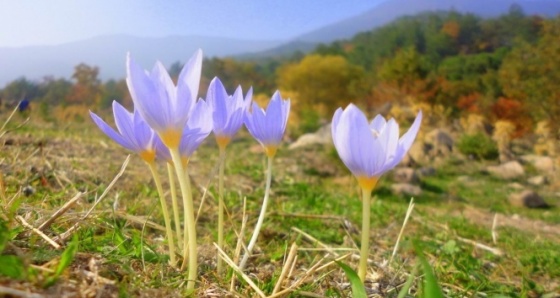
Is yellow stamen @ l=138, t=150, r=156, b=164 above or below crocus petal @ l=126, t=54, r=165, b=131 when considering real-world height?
below

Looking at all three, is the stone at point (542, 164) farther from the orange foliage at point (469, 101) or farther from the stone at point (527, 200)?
the orange foliage at point (469, 101)

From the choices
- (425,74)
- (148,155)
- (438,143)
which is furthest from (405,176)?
(425,74)

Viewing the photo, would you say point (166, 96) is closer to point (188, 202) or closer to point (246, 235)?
point (188, 202)

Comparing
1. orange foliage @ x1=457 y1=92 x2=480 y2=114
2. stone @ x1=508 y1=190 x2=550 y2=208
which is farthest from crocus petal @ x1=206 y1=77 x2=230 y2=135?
orange foliage @ x1=457 y1=92 x2=480 y2=114

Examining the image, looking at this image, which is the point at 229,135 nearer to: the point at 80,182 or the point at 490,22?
the point at 80,182

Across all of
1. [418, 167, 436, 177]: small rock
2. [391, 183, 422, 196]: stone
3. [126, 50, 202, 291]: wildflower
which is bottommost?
[418, 167, 436, 177]: small rock

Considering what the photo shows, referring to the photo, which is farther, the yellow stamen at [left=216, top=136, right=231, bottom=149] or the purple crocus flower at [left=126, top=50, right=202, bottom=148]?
the yellow stamen at [left=216, top=136, right=231, bottom=149]

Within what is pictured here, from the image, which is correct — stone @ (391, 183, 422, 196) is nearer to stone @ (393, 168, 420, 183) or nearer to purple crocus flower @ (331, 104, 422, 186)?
stone @ (393, 168, 420, 183)

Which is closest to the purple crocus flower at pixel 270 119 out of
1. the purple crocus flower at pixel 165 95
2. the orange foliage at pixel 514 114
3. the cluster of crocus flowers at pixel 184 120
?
the cluster of crocus flowers at pixel 184 120
